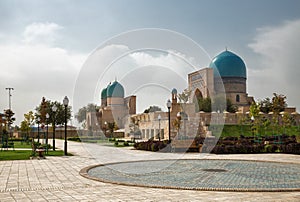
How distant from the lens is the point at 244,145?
21484mm

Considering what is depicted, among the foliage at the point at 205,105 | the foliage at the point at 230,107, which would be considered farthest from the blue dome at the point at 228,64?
the foliage at the point at 205,105

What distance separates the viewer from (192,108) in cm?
3978

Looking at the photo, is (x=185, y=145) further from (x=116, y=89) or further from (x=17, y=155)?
(x=17, y=155)

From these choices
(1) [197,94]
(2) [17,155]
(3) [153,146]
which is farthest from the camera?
(1) [197,94]

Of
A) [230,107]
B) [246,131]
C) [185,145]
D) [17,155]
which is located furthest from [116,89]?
[230,107]

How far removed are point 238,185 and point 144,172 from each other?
11.6 feet

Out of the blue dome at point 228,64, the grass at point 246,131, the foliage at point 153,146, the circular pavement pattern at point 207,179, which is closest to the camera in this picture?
the circular pavement pattern at point 207,179

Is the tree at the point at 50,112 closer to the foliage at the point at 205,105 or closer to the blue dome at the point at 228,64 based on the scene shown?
the foliage at the point at 205,105

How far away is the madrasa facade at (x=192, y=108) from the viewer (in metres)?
34.2

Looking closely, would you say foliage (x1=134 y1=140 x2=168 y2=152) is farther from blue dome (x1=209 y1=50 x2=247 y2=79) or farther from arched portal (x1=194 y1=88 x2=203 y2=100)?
blue dome (x1=209 y1=50 x2=247 y2=79)

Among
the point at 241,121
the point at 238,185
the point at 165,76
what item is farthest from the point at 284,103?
the point at 238,185

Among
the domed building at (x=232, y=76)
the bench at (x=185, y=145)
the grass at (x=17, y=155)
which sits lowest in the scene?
the grass at (x=17, y=155)

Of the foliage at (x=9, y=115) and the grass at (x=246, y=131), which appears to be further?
the foliage at (x=9, y=115)

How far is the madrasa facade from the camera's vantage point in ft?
112
